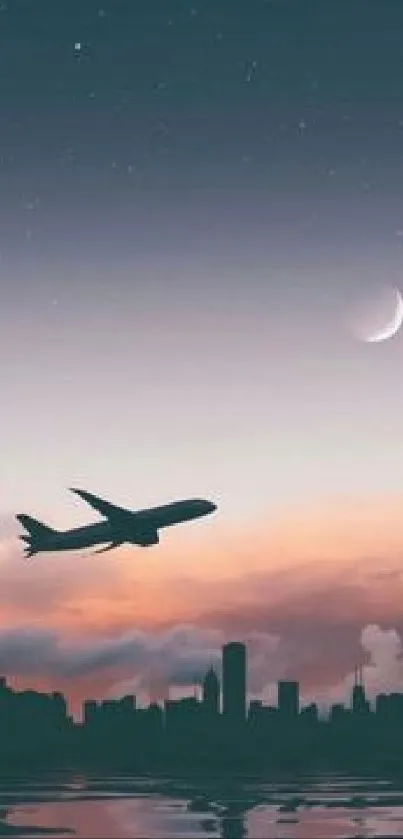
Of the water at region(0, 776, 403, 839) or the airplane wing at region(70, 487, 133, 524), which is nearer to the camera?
the water at region(0, 776, 403, 839)

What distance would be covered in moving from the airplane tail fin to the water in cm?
3166

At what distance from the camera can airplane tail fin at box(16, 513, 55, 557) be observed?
182 meters

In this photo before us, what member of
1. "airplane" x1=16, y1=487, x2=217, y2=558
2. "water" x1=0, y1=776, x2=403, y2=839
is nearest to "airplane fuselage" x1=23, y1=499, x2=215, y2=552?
"airplane" x1=16, y1=487, x2=217, y2=558

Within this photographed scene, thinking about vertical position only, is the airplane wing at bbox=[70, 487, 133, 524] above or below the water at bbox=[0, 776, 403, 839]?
above

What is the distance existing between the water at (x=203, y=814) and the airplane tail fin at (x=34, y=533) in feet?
104

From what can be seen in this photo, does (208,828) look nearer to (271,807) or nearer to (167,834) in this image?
(167,834)

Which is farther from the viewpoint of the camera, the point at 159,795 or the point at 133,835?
the point at 159,795

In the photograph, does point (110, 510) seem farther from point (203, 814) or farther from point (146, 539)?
point (203, 814)

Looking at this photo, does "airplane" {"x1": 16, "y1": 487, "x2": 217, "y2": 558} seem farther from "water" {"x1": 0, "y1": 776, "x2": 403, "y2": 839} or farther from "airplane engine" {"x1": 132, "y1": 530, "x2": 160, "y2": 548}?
"water" {"x1": 0, "y1": 776, "x2": 403, "y2": 839}

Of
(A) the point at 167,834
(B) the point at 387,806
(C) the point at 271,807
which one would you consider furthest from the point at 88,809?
(A) the point at 167,834

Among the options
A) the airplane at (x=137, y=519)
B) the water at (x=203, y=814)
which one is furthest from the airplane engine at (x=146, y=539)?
the water at (x=203, y=814)

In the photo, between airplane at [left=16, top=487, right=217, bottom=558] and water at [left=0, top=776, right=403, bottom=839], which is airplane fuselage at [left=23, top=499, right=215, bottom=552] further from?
water at [left=0, top=776, right=403, bottom=839]

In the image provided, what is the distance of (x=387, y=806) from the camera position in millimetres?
142750

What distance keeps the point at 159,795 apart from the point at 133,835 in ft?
246
